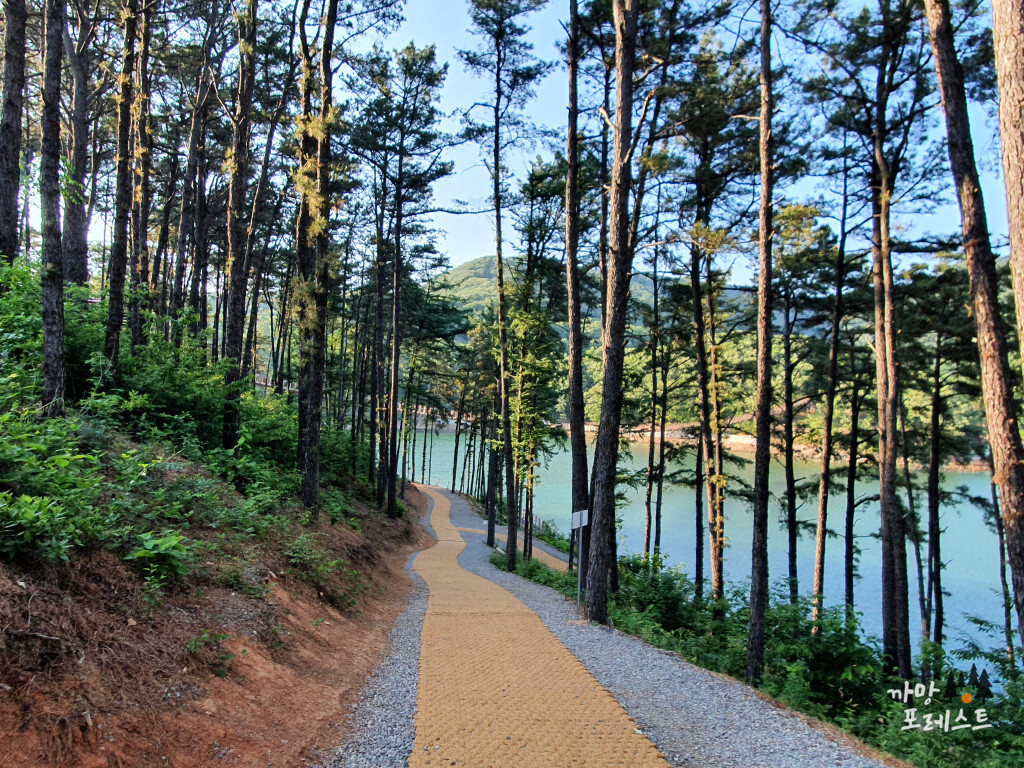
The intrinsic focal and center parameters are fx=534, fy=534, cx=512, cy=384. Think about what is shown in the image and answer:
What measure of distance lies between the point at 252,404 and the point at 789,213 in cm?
1228

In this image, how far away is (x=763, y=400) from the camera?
7.34 metres

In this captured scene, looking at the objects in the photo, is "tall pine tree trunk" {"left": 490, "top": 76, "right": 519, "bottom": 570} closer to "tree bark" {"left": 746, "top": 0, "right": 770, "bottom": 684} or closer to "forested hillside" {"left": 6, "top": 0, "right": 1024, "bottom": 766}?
"forested hillside" {"left": 6, "top": 0, "right": 1024, "bottom": 766}

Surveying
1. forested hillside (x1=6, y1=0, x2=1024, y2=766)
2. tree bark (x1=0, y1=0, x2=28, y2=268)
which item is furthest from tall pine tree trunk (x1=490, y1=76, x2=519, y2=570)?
tree bark (x1=0, y1=0, x2=28, y2=268)

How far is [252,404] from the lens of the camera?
43.8 feet

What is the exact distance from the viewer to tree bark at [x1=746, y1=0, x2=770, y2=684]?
707 cm

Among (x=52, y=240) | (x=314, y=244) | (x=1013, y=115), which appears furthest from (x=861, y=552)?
(x=52, y=240)

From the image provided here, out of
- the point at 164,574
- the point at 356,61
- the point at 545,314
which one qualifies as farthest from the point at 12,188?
the point at 545,314

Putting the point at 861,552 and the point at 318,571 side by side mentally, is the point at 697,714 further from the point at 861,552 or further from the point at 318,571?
the point at 861,552

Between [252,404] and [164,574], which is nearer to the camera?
[164,574]

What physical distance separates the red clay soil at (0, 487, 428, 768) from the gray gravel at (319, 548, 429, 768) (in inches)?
6.0

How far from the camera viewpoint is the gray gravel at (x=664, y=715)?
3975mm

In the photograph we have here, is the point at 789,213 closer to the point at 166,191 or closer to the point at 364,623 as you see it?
the point at 364,623

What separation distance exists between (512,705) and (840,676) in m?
5.28

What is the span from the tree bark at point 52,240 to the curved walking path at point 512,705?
5.60 meters
